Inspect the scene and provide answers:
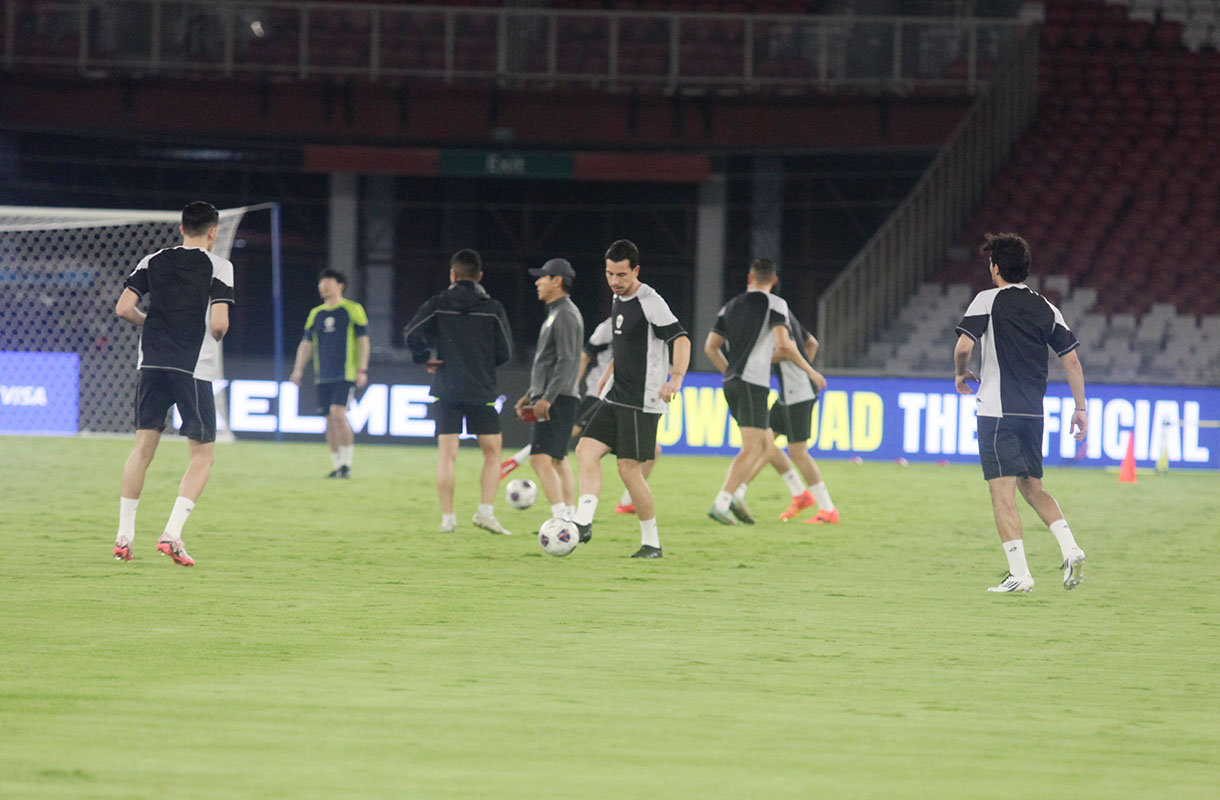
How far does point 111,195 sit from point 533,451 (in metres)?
21.1

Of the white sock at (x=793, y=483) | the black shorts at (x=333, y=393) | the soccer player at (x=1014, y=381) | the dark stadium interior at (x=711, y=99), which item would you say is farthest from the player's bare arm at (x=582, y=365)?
the dark stadium interior at (x=711, y=99)

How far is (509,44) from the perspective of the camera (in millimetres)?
26516

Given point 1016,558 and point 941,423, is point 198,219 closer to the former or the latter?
point 1016,558

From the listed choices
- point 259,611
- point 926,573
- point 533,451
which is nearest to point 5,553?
point 259,611

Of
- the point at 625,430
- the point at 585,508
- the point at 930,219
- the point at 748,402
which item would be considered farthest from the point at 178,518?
the point at 930,219

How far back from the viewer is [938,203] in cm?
2561

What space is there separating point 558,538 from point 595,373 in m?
3.34

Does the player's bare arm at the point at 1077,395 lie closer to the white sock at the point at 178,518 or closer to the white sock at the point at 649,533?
the white sock at the point at 649,533

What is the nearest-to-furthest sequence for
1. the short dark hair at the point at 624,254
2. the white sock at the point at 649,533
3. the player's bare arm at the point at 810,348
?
the short dark hair at the point at 624,254 < the white sock at the point at 649,533 < the player's bare arm at the point at 810,348

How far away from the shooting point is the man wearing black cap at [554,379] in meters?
10.7

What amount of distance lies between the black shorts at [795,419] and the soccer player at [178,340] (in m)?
5.33

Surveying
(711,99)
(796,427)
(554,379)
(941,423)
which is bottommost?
(941,423)

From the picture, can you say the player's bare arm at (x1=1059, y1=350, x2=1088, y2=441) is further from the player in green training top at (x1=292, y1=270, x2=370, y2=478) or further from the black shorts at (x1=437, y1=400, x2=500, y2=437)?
the player in green training top at (x1=292, y1=270, x2=370, y2=478)

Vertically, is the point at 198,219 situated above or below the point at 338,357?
above
